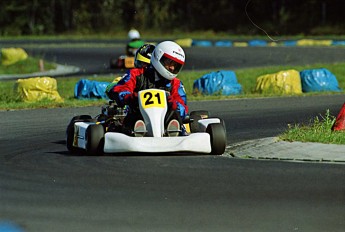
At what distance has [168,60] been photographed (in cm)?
1252

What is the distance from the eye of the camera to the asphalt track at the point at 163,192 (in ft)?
25.2

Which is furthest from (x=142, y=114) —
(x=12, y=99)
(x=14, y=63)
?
(x=14, y=63)

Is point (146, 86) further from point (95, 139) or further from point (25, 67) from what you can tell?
point (25, 67)

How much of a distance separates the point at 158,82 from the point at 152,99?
0.67m

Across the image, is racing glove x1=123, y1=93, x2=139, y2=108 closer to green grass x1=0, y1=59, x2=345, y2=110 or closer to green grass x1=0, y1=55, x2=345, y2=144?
green grass x1=0, y1=55, x2=345, y2=144

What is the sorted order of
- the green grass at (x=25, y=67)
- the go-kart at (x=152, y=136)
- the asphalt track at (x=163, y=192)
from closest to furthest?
the asphalt track at (x=163, y=192) → the go-kart at (x=152, y=136) → the green grass at (x=25, y=67)

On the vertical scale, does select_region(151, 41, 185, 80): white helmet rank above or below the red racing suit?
above

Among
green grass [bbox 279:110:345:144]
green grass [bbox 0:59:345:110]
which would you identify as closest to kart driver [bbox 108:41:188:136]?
green grass [bbox 279:110:345:144]

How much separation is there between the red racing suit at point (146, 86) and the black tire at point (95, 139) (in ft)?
2.03

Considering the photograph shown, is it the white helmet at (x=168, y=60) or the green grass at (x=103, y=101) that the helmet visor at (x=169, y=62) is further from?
the green grass at (x=103, y=101)

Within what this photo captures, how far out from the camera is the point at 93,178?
1001cm

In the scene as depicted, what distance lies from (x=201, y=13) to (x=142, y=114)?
5256 centimetres

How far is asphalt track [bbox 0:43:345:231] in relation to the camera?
767 centimetres

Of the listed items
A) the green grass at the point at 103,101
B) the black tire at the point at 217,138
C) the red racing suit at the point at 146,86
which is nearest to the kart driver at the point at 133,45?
the green grass at the point at 103,101
